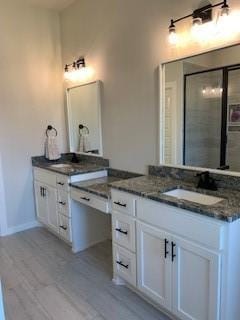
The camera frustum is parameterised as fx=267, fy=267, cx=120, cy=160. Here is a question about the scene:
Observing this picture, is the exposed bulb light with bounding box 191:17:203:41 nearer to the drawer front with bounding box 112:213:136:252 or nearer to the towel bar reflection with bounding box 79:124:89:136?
the drawer front with bounding box 112:213:136:252

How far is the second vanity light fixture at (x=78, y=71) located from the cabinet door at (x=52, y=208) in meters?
1.43

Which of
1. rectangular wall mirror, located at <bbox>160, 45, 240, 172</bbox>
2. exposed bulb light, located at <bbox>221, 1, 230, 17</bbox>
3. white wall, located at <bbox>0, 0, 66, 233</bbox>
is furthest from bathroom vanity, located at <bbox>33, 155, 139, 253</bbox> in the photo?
exposed bulb light, located at <bbox>221, 1, 230, 17</bbox>

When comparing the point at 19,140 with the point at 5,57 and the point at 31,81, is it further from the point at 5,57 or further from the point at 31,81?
the point at 5,57

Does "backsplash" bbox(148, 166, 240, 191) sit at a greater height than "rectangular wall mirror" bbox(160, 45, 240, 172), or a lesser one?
lesser

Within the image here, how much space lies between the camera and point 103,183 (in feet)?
9.12

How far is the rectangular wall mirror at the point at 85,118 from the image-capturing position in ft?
10.5

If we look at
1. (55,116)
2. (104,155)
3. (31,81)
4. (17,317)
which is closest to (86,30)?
(31,81)

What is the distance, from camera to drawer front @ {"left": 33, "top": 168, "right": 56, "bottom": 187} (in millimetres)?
3182

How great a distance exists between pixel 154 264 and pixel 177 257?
262 mm

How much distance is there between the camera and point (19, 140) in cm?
346

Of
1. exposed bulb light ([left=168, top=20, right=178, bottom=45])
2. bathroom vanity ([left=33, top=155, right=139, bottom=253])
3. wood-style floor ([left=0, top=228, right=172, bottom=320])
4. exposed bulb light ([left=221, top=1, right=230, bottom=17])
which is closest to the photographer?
exposed bulb light ([left=221, top=1, right=230, bottom=17])

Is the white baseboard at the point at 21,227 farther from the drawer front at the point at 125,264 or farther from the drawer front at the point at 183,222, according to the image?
the drawer front at the point at 183,222

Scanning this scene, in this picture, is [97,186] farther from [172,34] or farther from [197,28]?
[197,28]

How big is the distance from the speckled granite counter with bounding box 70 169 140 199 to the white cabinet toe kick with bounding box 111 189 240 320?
230 millimetres
